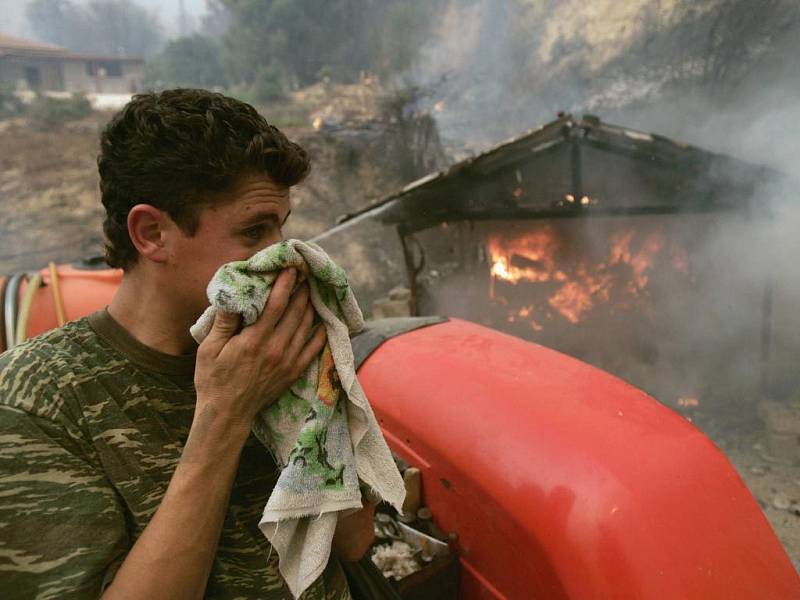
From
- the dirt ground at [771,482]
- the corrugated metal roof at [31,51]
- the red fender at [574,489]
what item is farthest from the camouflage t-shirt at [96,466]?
the corrugated metal roof at [31,51]

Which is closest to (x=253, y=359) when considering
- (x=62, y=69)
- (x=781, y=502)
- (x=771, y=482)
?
(x=781, y=502)

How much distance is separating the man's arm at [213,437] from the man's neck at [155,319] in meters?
0.27

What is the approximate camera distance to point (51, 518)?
1.12 metres

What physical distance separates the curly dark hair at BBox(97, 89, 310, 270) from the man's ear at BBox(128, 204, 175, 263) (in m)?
0.02

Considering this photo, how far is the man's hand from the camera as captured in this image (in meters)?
1.25

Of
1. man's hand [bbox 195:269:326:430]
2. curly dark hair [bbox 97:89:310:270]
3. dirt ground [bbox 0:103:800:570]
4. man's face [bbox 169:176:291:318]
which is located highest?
dirt ground [bbox 0:103:800:570]

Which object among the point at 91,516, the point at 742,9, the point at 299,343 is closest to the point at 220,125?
the point at 299,343

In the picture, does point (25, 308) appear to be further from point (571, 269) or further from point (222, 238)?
point (571, 269)

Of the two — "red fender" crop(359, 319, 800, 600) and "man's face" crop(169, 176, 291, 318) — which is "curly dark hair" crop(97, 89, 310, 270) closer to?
"man's face" crop(169, 176, 291, 318)

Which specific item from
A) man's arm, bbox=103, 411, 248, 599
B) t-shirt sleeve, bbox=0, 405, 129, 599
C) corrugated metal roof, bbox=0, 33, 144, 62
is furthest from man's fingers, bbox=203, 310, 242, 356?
corrugated metal roof, bbox=0, 33, 144, 62

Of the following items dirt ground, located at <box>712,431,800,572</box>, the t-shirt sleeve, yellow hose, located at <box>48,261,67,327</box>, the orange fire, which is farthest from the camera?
the orange fire

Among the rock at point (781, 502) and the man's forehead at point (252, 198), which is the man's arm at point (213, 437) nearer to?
the man's forehead at point (252, 198)

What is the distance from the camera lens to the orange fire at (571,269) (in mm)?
8062

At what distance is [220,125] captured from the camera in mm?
1390
